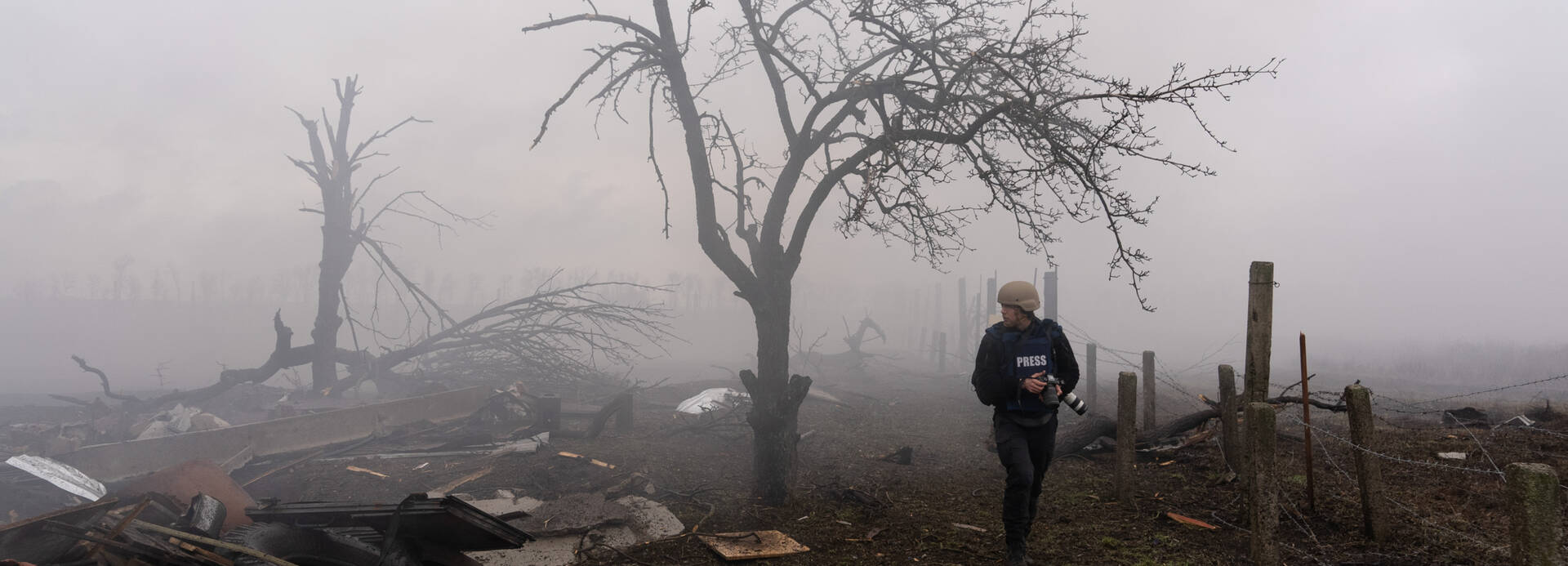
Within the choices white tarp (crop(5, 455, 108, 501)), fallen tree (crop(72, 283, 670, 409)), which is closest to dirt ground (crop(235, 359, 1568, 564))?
white tarp (crop(5, 455, 108, 501))

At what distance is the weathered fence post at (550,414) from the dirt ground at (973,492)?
2.40 feet

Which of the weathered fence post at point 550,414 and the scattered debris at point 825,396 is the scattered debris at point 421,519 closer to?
the weathered fence post at point 550,414

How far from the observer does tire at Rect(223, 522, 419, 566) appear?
4543 millimetres

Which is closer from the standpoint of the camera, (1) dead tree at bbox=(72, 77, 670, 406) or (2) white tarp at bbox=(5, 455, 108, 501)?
(2) white tarp at bbox=(5, 455, 108, 501)

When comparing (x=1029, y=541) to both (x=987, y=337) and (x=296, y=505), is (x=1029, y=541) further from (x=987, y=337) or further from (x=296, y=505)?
(x=296, y=505)

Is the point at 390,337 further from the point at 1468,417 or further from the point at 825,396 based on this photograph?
the point at 1468,417

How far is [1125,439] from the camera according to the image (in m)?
6.19

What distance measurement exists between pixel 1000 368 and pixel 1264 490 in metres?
1.60

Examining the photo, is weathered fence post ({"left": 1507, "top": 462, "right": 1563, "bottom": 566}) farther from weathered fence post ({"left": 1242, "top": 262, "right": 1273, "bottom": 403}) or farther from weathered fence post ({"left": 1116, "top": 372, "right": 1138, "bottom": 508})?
weathered fence post ({"left": 1116, "top": 372, "right": 1138, "bottom": 508})

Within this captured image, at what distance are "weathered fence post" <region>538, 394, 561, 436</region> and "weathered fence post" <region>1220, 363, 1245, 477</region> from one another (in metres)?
8.23

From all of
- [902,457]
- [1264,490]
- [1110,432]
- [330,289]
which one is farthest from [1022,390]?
[330,289]

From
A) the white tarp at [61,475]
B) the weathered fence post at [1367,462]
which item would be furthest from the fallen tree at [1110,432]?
the white tarp at [61,475]

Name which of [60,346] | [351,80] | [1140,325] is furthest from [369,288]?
[1140,325]

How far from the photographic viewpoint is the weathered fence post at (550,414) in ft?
33.7
